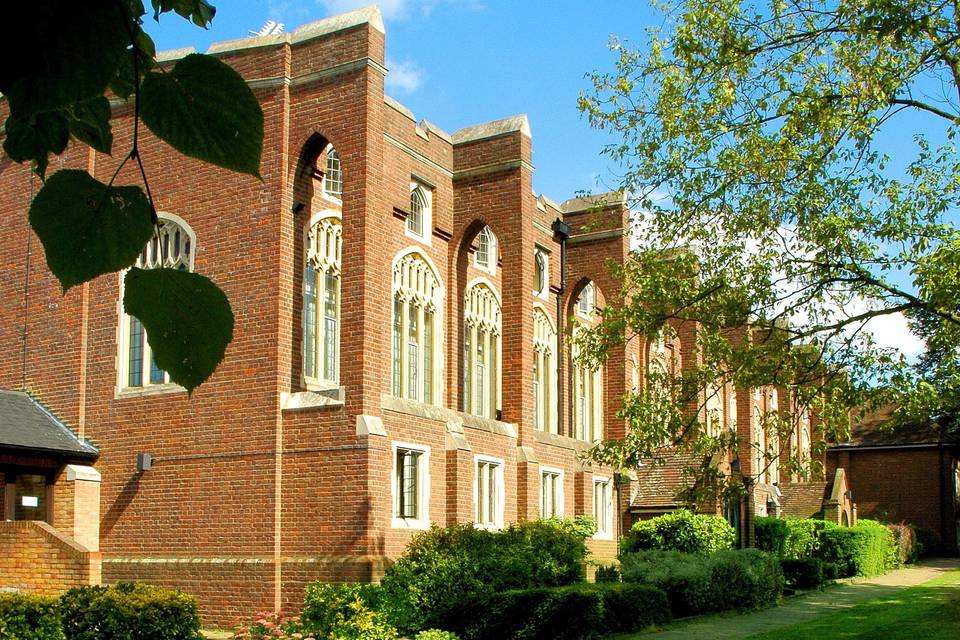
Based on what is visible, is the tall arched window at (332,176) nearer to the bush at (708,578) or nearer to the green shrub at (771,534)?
the bush at (708,578)

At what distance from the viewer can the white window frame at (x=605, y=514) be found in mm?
26902

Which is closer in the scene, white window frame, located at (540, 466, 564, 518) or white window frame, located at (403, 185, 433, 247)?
white window frame, located at (403, 185, 433, 247)

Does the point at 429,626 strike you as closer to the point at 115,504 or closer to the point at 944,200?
the point at 115,504

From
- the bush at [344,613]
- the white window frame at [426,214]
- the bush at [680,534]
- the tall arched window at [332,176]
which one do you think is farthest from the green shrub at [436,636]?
the bush at [680,534]

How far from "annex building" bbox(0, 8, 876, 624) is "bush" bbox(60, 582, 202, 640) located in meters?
2.57

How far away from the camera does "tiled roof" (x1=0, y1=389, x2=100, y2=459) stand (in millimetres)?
17406

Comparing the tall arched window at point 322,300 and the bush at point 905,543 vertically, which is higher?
the tall arched window at point 322,300

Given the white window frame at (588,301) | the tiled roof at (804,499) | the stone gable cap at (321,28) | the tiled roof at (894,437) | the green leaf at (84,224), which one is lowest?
the tiled roof at (804,499)

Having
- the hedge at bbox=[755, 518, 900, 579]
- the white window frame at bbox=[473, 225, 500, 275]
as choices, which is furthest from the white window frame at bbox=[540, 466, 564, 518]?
the hedge at bbox=[755, 518, 900, 579]

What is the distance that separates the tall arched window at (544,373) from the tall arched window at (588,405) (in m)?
1.29

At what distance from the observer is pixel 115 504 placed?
1903cm

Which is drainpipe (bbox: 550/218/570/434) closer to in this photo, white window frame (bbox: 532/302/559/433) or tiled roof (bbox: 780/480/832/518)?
white window frame (bbox: 532/302/559/433)

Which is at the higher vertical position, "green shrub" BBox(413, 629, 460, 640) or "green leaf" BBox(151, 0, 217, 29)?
"green leaf" BBox(151, 0, 217, 29)

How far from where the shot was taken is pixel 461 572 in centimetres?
1689
